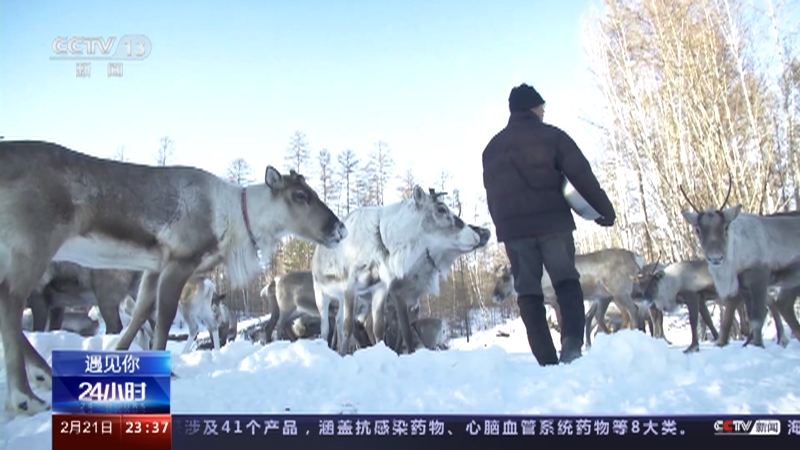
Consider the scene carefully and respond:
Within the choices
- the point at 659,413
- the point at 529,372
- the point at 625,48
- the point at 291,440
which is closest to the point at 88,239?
the point at 291,440

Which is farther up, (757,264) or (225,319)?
(757,264)

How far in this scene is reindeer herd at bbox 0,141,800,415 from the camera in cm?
198

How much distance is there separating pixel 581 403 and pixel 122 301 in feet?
12.5

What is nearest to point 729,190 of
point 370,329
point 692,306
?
point 692,306

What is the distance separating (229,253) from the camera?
274 cm

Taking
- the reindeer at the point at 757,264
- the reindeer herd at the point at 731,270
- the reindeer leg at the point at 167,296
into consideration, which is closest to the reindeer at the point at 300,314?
the reindeer herd at the point at 731,270

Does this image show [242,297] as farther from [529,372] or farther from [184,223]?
[529,372]

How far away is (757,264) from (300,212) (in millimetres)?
2781

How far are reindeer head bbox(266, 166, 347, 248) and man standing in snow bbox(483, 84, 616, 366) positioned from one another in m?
0.91

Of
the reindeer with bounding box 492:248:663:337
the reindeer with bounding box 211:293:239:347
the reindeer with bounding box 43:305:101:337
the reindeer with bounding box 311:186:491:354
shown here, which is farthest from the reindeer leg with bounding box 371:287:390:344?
the reindeer with bounding box 43:305:101:337

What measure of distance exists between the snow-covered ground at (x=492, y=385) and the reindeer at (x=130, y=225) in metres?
0.24

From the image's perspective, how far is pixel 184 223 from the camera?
8.43 ft

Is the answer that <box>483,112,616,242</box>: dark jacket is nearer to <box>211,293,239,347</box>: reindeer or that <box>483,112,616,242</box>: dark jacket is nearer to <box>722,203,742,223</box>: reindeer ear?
<box>722,203,742,223</box>: reindeer ear
